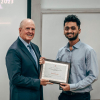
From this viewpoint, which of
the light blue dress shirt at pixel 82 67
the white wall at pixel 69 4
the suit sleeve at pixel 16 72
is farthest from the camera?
the white wall at pixel 69 4

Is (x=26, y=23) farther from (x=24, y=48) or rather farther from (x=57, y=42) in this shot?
(x=57, y=42)

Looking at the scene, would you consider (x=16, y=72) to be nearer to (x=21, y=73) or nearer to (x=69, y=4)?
(x=21, y=73)

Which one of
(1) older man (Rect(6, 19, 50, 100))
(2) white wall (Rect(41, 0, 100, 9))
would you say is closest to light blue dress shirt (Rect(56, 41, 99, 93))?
(1) older man (Rect(6, 19, 50, 100))

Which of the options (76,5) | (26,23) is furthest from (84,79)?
(76,5)

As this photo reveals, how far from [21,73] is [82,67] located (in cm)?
66

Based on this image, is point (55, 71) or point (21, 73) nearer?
point (21, 73)

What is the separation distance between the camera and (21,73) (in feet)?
4.57

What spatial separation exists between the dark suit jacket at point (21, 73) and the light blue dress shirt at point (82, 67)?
0.40 meters

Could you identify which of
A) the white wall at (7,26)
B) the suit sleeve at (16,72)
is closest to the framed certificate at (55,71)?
the suit sleeve at (16,72)

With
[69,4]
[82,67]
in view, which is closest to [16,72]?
[82,67]

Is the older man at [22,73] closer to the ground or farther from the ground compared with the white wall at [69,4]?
closer to the ground

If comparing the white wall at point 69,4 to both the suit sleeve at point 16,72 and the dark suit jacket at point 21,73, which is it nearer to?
the dark suit jacket at point 21,73

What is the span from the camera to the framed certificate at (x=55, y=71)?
1511 millimetres

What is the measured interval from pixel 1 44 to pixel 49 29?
82 cm
